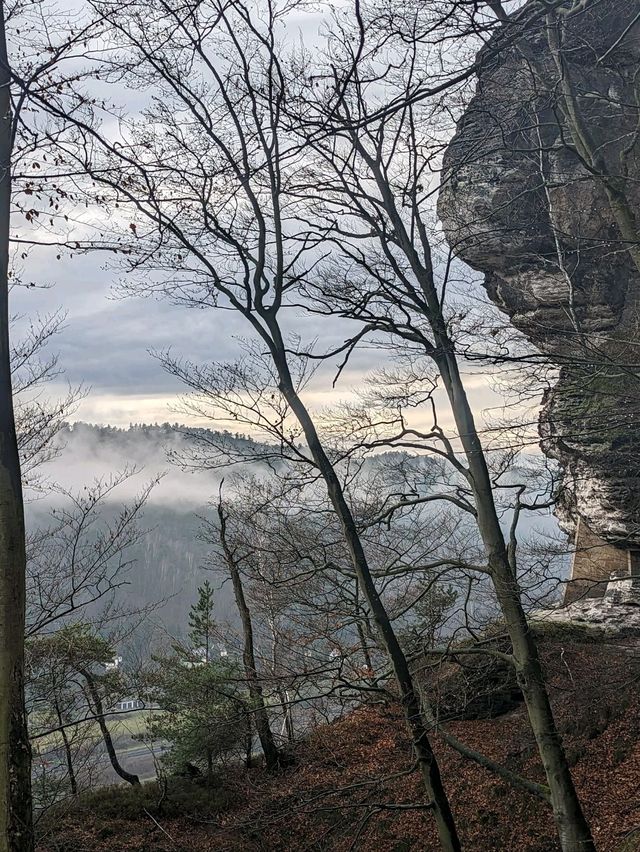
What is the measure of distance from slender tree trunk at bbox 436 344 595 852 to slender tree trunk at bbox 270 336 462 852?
3.04ft

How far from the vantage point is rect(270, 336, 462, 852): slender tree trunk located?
519 centimetres

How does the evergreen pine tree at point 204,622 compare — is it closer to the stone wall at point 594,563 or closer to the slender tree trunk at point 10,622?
the stone wall at point 594,563

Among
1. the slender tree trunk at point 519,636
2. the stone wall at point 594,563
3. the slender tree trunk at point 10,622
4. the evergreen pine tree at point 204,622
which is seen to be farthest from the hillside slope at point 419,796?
the slender tree trunk at point 10,622

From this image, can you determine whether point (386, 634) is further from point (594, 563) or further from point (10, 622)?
point (594, 563)

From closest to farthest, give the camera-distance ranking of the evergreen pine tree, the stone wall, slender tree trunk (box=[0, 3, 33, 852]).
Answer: slender tree trunk (box=[0, 3, 33, 852]), the stone wall, the evergreen pine tree

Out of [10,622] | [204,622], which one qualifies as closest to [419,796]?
[204,622]

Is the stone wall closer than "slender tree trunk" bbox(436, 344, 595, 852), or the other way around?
"slender tree trunk" bbox(436, 344, 595, 852)

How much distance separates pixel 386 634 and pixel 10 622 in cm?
300

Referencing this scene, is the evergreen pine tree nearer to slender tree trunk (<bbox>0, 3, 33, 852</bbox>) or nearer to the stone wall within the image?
the stone wall

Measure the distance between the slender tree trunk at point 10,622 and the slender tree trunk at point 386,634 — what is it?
7.48ft

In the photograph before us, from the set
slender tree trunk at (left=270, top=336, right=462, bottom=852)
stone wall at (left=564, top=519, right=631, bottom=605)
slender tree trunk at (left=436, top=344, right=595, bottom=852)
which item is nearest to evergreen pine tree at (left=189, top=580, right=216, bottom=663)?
stone wall at (left=564, top=519, right=631, bottom=605)

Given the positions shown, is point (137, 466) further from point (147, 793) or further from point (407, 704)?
point (147, 793)

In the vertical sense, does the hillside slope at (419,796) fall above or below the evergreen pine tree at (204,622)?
below

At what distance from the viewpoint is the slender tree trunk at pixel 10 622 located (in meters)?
3.37
